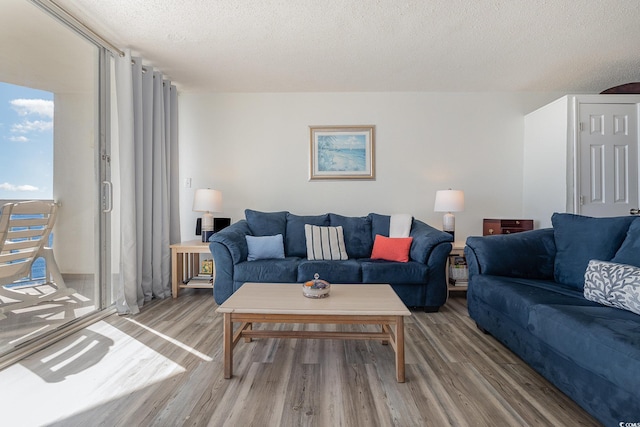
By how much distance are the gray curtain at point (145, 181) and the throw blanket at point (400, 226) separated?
2.49m

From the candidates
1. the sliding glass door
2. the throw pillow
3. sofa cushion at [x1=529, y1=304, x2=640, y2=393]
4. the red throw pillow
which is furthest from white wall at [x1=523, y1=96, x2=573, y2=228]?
the sliding glass door

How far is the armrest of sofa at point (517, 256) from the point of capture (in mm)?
2305

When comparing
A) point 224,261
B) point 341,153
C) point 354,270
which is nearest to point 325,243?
point 354,270

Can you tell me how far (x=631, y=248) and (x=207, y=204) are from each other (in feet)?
11.6

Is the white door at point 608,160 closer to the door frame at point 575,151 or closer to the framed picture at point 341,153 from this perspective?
the door frame at point 575,151

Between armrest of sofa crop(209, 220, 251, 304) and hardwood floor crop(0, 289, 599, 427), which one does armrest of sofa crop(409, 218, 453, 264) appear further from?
armrest of sofa crop(209, 220, 251, 304)

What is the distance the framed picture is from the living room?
103 millimetres

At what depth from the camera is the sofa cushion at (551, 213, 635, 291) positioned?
1983mm

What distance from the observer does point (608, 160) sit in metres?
3.27

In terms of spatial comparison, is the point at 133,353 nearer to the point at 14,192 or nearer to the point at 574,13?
the point at 14,192

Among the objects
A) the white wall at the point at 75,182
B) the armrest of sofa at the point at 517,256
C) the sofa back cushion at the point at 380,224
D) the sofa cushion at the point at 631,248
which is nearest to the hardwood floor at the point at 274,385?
the armrest of sofa at the point at 517,256

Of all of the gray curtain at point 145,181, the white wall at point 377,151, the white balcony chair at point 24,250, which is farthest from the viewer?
the white wall at point 377,151

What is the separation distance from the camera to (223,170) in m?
3.95

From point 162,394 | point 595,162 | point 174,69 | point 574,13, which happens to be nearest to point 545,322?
point 162,394
